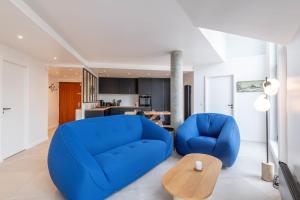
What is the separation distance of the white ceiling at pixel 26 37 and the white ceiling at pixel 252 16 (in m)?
2.20

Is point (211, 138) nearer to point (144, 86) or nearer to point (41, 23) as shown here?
point (41, 23)

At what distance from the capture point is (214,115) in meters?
3.95

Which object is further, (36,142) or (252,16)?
(36,142)

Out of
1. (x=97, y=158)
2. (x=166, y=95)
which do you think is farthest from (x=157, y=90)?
(x=97, y=158)

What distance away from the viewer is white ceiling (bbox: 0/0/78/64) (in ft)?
7.52

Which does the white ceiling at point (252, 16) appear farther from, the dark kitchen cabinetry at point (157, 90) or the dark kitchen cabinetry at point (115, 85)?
the dark kitchen cabinetry at point (115, 85)

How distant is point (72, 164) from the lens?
1900 millimetres

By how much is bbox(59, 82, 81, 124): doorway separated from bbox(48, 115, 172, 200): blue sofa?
19.8 ft

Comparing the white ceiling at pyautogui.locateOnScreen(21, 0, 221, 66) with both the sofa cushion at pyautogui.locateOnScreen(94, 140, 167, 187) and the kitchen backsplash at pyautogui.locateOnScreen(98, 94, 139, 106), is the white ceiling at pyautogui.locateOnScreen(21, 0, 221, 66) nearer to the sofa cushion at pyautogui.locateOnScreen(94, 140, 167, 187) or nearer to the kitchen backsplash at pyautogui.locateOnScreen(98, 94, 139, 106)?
the sofa cushion at pyautogui.locateOnScreen(94, 140, 167, 187)

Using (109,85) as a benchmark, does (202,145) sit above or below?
below

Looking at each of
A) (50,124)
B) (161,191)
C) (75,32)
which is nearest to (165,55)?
(75,32)

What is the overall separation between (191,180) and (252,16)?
1721 mm

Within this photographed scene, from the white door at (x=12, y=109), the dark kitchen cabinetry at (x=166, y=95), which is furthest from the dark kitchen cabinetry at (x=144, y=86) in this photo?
the white door at (x=12, y=109)

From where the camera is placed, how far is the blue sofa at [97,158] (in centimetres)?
188
